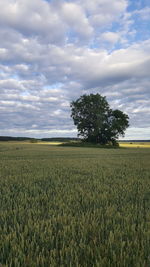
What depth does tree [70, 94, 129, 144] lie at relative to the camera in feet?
217

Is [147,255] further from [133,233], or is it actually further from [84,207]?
[84,207]

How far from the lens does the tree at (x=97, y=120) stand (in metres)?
66.2

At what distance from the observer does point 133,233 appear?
240 cm

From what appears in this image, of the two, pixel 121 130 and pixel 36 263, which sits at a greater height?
pixel 121 130

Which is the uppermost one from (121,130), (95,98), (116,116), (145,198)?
(95,98)

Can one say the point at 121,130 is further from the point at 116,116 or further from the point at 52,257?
the point at 52,257

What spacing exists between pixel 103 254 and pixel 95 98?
225 feet

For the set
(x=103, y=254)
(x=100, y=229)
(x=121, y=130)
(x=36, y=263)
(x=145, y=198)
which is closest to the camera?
(x=36, y=263)

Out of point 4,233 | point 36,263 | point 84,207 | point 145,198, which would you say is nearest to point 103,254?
point 36,263

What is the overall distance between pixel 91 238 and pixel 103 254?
1.11 feet

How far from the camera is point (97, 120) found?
65562 mm

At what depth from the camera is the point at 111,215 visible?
2.94 meters

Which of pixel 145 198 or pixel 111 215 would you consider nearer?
pixel 111 215

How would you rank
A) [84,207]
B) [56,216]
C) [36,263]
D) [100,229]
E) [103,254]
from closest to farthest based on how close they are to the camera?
[36,263]
[103,254]
[100,229]
[56,216]
[84,207]
